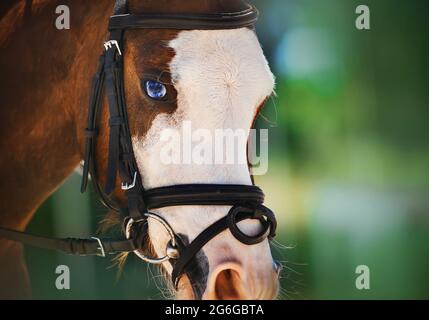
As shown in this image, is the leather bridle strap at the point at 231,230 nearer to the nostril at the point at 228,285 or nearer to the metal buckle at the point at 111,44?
the nostril at the point at 228,285

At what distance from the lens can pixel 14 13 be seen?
106 inches

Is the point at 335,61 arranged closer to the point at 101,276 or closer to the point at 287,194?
the point at 287,194

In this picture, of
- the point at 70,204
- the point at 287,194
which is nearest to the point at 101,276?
the point at 70,204

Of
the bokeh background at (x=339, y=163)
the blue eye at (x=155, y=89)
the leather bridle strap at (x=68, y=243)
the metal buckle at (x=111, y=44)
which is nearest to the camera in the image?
the blue eye at (x=155, y=89)

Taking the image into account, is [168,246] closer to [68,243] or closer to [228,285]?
[228,285]

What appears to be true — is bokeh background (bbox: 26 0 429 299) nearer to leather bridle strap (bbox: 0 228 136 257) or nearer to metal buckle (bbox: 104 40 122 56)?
leather bridle strap (bbox: 0 228 136 257)

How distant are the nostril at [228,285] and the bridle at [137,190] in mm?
115

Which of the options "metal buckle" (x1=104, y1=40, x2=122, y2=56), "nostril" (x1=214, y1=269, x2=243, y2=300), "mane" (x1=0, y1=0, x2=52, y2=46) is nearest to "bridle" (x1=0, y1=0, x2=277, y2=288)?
"metal buckle" (x1=104, y1=40, x2=122, y2=56)

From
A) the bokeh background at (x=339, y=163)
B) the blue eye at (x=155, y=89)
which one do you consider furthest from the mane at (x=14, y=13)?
the bokeh background at (x=339, y=163)

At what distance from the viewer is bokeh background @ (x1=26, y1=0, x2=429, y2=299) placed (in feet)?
13.7

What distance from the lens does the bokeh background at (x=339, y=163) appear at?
4.17 m

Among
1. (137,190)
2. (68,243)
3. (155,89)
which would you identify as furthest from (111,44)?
(68,243)
